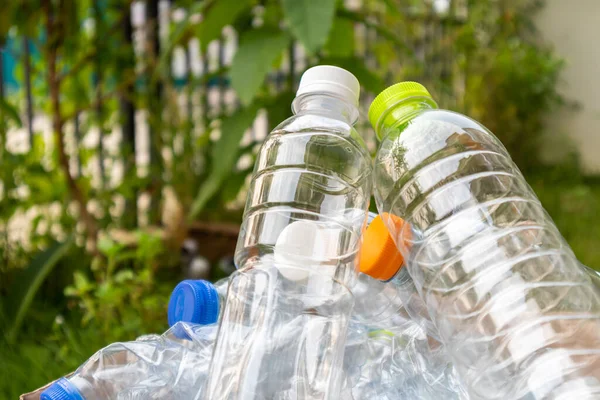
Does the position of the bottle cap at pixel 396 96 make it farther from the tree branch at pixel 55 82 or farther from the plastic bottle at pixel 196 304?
the tree branch at pixel 55 82

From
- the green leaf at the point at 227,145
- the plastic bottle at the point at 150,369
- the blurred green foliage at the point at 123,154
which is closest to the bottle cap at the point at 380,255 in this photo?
the plastic bottle at the point at 150,369

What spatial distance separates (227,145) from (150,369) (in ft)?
3.60

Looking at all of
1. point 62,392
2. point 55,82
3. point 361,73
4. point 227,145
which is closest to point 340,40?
point 361,73

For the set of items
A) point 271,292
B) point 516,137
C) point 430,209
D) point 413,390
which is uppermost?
point 516,137

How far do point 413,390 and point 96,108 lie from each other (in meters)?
1.97

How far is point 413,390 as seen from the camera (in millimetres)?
701

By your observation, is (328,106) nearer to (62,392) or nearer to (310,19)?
(62,392)

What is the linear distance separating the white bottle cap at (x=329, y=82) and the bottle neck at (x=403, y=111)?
0.06m

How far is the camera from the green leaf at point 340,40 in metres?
1.74

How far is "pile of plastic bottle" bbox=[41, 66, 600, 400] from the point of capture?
0.63 meters

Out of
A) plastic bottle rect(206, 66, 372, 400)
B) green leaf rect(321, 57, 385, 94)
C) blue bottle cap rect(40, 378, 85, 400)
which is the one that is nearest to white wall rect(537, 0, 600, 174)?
green leaf rect(321, 57, 385, 94)

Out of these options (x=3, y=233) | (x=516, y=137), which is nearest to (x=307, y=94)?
(x=3, y=233)

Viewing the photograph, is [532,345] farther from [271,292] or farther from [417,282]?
[271,292]

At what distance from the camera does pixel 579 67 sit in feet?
16.3
